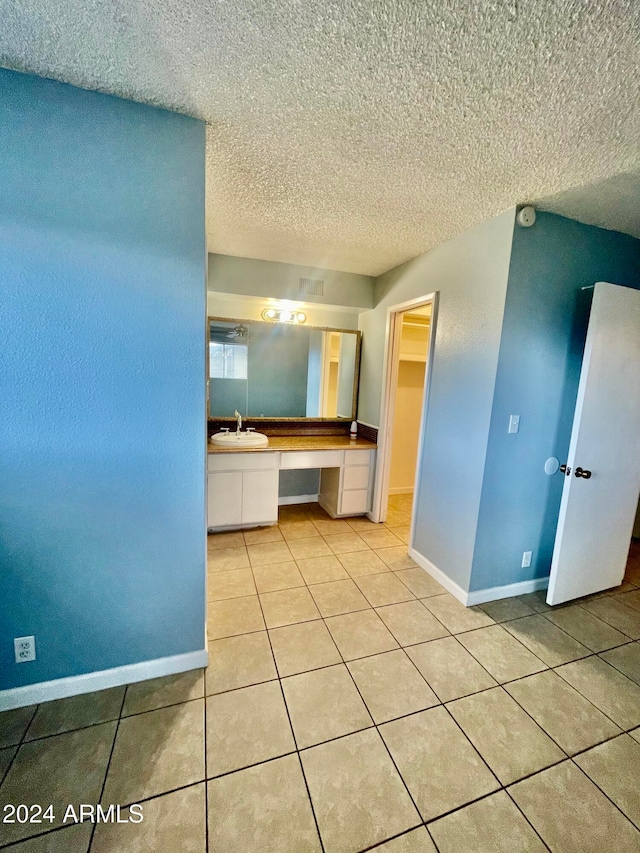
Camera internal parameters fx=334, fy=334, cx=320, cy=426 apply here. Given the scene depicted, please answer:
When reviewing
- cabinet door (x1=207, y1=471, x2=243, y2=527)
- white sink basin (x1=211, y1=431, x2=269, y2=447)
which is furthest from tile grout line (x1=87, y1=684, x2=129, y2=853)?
white sink basin (x1=211, y1=431, x2=269, y2=447)

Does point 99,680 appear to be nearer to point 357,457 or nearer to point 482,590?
point 482,590

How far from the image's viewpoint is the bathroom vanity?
2.81 m

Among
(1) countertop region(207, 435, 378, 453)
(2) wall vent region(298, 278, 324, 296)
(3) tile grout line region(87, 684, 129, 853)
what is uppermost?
(2) wall vent region(298, 278, 324, 296)

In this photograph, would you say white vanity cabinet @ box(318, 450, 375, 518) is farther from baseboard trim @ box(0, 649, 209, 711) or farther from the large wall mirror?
baseboard trim @ box(0, 649, 209, 711)

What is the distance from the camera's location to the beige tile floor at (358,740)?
1047mm

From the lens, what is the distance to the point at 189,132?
1312mm

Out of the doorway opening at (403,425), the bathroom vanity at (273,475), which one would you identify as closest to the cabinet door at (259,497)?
the bathroom vanity at (273,475)

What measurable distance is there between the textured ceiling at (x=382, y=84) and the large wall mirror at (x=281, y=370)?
1.51 metres

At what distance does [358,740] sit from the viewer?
1308 millimetres

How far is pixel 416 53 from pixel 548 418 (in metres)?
1.92

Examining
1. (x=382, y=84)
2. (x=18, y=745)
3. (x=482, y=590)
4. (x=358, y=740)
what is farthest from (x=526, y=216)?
(x=18, y=745)

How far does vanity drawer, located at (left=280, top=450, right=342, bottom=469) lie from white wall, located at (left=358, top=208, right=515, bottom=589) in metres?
0.85

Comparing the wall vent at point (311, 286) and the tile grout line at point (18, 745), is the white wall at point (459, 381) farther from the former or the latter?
the tile grout line at point (18, 745)

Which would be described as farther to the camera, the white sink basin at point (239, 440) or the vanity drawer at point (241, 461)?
the white sink basin at point (239, 440)
